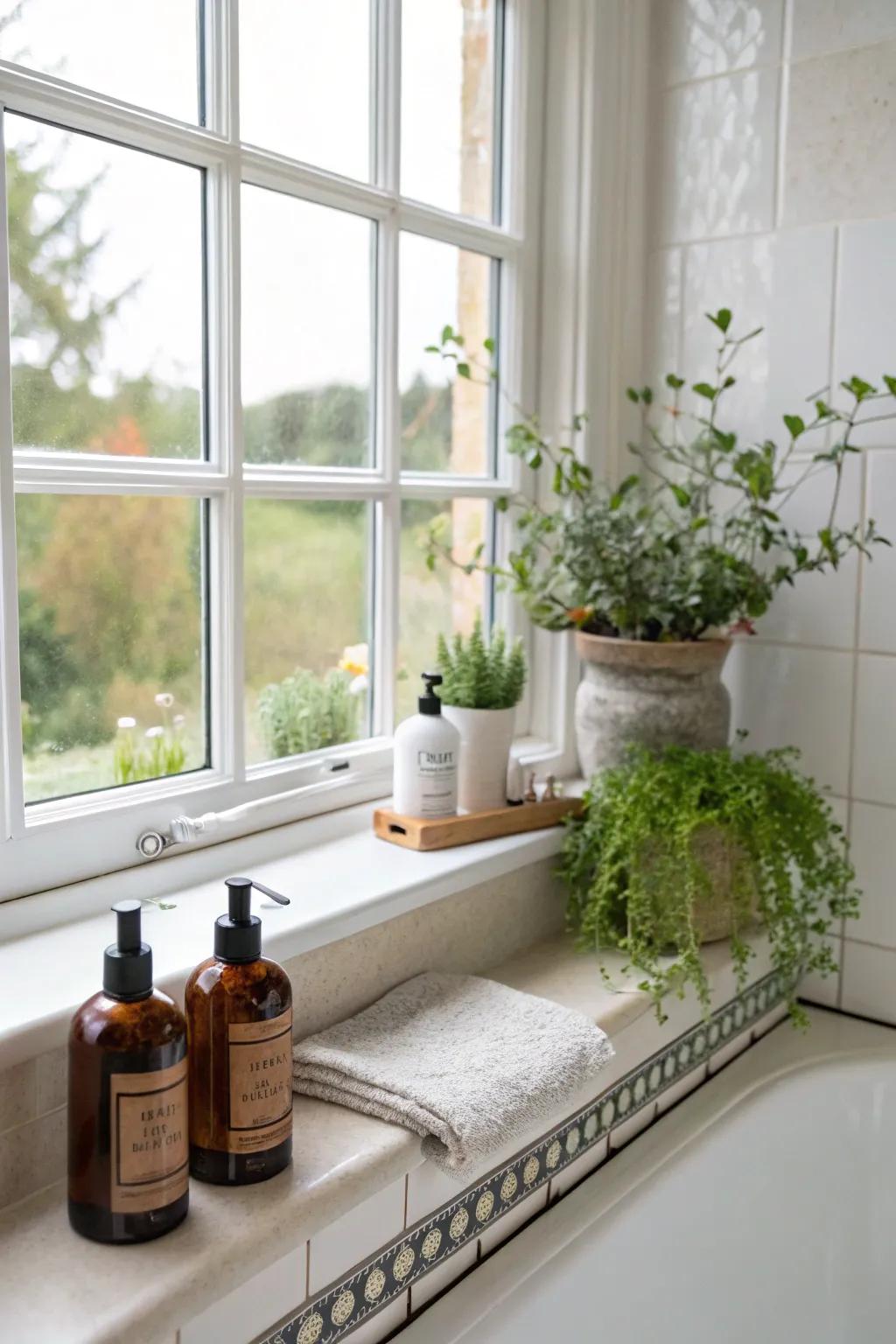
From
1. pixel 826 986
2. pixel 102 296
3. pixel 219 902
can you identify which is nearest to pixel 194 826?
pixel 219 902

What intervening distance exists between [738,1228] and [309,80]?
1.42m

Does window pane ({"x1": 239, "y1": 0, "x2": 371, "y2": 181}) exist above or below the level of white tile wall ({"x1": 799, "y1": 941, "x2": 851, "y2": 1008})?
above

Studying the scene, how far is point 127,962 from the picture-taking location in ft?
2.78

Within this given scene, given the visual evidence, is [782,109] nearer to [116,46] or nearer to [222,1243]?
[116,46]

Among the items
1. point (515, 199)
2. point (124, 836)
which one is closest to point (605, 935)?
point (124, 836)

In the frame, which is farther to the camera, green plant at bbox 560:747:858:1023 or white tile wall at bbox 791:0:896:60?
white tile wall at bbox 791:0:896:60

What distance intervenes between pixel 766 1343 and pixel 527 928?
0.54 m

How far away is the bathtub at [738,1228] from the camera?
3.79 ft

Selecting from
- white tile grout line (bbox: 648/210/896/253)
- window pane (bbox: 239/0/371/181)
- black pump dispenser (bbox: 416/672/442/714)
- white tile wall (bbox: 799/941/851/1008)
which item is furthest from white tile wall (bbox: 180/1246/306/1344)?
white tile grout line (bbox: 648/210/896/253)

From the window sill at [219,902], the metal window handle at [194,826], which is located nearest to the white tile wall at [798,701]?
the window sill at [219,902]

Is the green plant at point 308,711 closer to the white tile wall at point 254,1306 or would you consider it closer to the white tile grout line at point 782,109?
the white tile wall at point 254,1306

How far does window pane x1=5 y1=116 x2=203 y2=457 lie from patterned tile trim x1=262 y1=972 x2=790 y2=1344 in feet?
2.63

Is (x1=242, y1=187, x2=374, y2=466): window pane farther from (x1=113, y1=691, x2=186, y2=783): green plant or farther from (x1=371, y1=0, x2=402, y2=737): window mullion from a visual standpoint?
(x1=113, y1=691, x2=186, y2=783): green plant

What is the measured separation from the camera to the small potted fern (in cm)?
148
